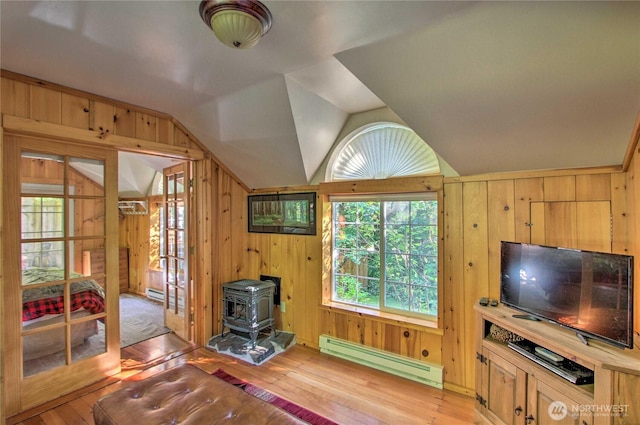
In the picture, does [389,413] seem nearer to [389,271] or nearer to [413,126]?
[389,271]

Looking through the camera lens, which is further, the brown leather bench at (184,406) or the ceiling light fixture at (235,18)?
the brown leather bench at (184,406)

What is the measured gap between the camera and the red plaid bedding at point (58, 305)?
2236mm

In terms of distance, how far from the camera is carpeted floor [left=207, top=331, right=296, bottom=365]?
2.94 m

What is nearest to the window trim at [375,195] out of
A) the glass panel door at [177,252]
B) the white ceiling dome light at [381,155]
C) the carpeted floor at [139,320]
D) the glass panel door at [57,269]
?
the white ceiling dome light at [381,155]

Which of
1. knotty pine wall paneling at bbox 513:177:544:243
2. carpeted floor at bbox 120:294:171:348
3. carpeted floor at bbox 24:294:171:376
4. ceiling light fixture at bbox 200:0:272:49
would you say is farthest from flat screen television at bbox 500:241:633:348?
carpeted floor at bbox 120:294:171:348

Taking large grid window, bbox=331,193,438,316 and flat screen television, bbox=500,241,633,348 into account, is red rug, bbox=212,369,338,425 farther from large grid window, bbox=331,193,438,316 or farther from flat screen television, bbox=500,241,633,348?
flat screen television, bbox=500,241,633,348

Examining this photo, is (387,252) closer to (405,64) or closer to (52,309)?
(405,64)

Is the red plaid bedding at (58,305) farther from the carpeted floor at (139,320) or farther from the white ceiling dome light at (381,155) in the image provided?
the white ceiling dome light at (381,155)

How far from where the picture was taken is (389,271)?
2842mm

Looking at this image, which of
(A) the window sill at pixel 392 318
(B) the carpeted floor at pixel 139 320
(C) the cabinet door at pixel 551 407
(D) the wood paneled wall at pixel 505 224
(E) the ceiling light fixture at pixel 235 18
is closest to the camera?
(E) the ceiling light fixture at pixel 235 18

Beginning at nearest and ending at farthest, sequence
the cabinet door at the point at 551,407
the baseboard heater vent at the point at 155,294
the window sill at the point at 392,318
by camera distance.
Result: 1. the cabinet door at the point at 551,407
2. the window sill at the point at 392,318
3. the baseboard heater vent at the point at 155,294

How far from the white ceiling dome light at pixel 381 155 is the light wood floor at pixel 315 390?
184 centimetres

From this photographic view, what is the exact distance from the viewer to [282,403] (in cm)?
224

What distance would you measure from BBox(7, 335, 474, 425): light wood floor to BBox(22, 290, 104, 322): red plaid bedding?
67 cm
